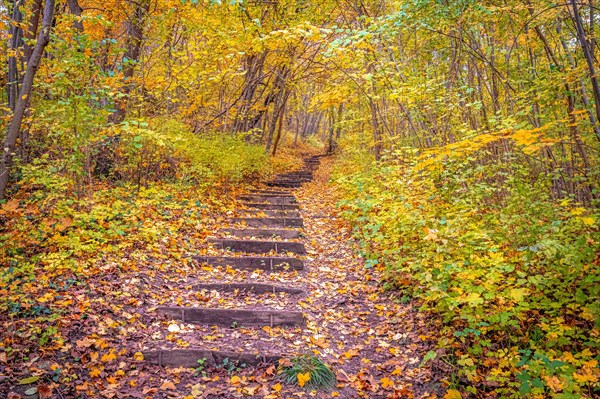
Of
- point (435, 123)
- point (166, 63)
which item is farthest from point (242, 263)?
point (166, 63)

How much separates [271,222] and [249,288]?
294cm

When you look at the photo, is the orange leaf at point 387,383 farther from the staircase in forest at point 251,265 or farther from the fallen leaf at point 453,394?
the staircase in forest at point 251,265

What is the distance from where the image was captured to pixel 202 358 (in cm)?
380

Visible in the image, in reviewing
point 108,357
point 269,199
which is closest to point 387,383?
point 108,357

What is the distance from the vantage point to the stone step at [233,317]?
14.7 feet

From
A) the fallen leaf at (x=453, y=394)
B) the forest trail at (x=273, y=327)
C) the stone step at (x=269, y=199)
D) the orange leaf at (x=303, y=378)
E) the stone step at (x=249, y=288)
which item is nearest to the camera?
the fallen leaf at (x=453, y=394)

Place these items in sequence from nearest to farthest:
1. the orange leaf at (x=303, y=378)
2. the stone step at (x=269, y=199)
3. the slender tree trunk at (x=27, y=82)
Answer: the orange leaf at (x=303, y=378) < the slender tree trunk at (x=27, y=82) < the stone step at (x=269, y=199)

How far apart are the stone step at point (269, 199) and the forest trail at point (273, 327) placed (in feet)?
9.21

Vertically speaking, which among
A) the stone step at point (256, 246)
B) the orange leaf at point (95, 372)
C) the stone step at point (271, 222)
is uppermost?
the stone step at point (271, 222)

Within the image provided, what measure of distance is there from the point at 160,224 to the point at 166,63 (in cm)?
464

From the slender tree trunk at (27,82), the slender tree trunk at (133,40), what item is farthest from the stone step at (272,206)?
the slender tree trunk at (27,82)

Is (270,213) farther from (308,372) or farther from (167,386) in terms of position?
(167,386)

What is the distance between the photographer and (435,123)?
25.3 feet

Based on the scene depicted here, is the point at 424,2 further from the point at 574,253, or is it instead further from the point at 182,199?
the point at 182,199
